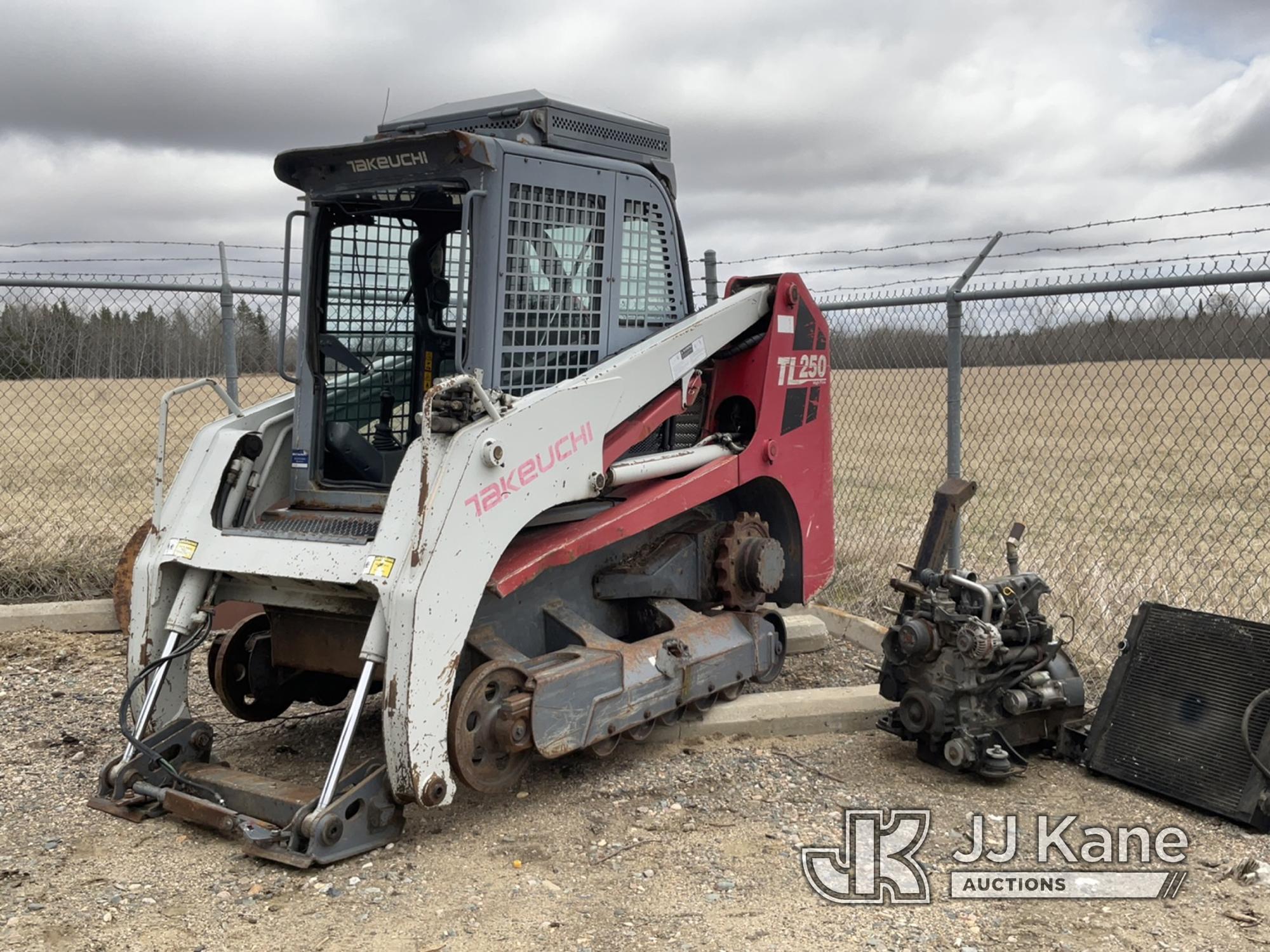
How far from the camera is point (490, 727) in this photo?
13.3 feet

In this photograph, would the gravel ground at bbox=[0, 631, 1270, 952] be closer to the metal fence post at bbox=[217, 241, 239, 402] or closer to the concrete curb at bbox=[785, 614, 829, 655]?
the concrete curb at bbox=[785, 614, 829, 655]

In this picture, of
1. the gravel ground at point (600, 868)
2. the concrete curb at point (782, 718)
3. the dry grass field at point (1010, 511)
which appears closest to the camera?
the gravel ground at point (600, 868)

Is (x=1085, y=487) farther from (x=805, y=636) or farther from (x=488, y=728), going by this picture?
(x=488, y=728)

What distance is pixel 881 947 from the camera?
330 centimetres

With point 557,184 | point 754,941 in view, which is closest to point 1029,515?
point 557,184

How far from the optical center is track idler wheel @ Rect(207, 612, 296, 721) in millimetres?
4879

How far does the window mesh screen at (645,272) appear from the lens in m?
5.13

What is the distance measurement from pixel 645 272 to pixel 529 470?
1.47 metres

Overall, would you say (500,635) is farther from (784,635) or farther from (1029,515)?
(1029,515)

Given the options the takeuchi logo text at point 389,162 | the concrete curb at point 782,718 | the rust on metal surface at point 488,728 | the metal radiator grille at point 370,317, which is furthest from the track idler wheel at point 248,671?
the takeuchi logo text at point 389,162

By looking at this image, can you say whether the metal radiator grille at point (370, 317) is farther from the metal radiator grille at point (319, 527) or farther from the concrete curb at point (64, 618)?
the concrete curb at point (64, 618)

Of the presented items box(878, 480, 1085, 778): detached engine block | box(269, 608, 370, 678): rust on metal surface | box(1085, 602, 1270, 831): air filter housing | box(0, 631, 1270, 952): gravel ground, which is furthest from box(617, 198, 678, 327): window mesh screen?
box(1085, 602, 1270, 831): air filter housing

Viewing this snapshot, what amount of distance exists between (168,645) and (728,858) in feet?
7.50

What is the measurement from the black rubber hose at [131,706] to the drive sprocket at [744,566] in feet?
7.27
